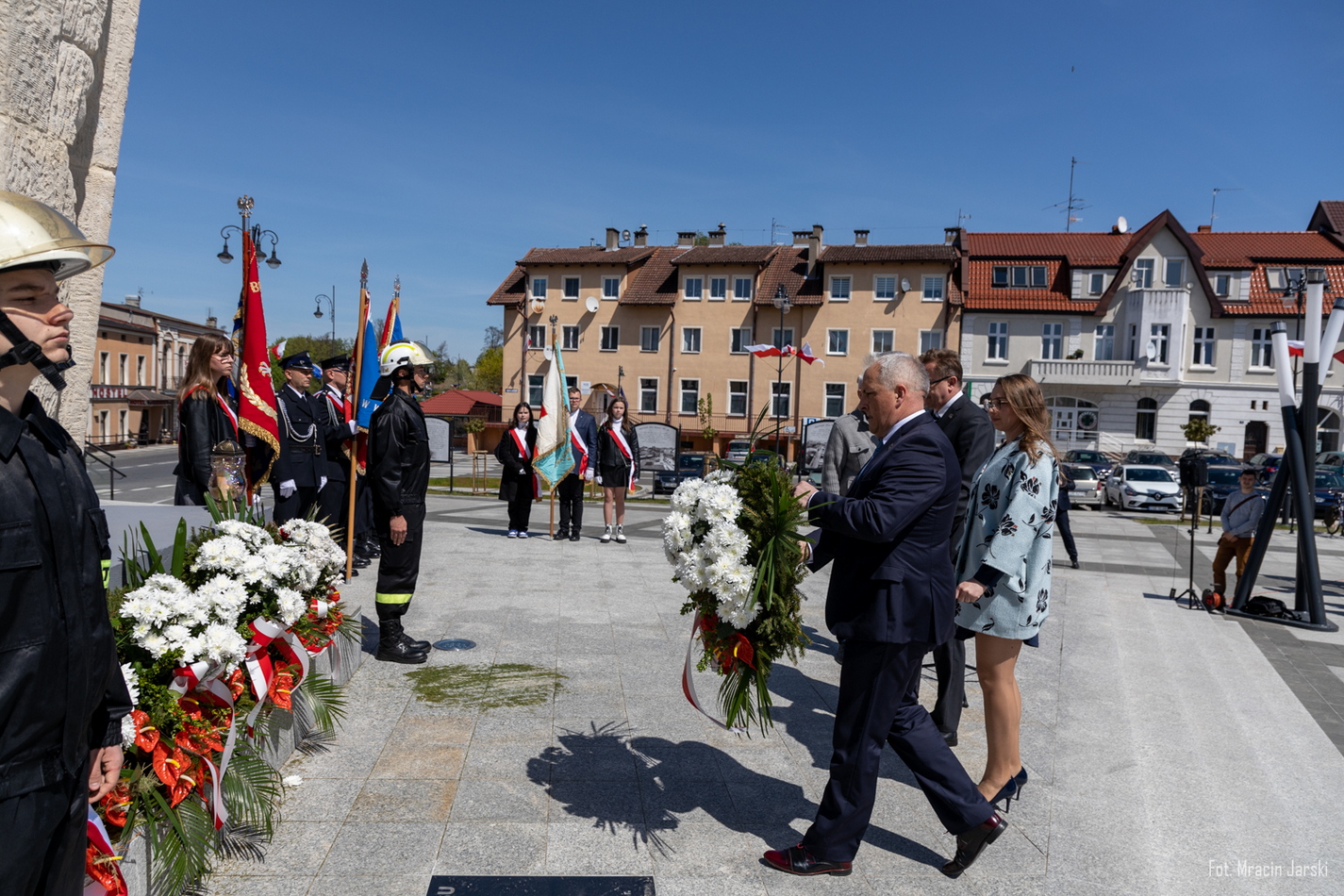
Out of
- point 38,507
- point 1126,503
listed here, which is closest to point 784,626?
point 38,507

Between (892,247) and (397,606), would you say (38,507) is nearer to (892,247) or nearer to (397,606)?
(397,606)

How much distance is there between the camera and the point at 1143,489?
25.3m

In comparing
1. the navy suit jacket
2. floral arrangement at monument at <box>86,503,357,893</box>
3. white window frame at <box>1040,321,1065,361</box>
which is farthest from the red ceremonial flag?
white window frame at <box>1040,321,1065,361</box>

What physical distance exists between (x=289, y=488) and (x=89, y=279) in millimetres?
4129

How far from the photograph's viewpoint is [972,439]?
5051 mm

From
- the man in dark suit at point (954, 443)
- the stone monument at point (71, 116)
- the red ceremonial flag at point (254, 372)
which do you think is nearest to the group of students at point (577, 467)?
the red ceremonial flag at point (254, 372)

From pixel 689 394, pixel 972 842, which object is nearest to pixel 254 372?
pixel 972 842

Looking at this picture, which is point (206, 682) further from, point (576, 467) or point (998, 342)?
point (998, 342)

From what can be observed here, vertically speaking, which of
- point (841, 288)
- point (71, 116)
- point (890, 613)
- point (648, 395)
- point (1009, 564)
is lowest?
point (890, 613)

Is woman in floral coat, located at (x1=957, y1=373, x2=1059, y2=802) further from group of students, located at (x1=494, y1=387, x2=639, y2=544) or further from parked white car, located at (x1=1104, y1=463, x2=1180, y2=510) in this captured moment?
parked white car, located at (x1=1104, y1=463, x2=1180, y2=510)

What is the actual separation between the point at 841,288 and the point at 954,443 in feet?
141

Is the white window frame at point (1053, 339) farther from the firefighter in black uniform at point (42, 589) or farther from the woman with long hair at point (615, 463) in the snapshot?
the firefighter in black uniform at point (42, 589)

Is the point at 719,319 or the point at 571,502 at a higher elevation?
the point at 719,319

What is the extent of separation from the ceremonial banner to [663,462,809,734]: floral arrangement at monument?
898 cm
